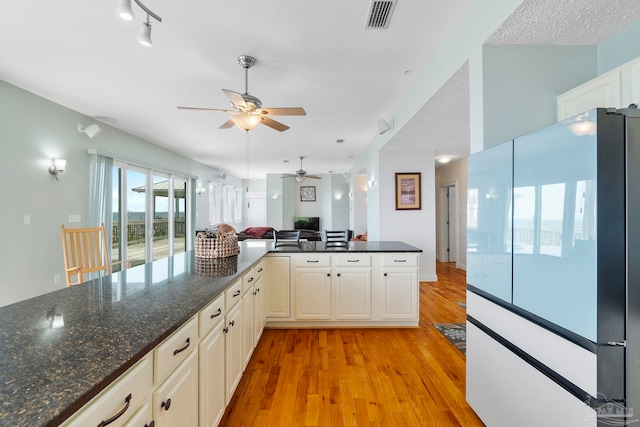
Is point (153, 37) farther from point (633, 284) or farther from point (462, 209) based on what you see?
point (462, 209)

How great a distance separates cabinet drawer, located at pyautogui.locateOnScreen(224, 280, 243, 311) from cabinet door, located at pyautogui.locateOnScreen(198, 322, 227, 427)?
132 millimetres

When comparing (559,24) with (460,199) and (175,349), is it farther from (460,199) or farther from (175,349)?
(460,199)

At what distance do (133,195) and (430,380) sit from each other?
5603 mm

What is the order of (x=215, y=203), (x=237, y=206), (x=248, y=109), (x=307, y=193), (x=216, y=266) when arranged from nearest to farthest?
(x=216, y=266) < (x=248, y=109) < (x=215, y=203) < (x=307, y=193) < (x=237, y=206)

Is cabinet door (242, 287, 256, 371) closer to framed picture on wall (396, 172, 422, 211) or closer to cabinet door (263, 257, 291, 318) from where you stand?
cabinet door (263, 257, 291, 318)

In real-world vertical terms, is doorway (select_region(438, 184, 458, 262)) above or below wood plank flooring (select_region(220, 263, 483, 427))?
above

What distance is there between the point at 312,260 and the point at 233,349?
134cm

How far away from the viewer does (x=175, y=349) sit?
107 cm

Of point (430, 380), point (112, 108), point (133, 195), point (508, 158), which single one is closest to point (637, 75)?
point (508, 158)

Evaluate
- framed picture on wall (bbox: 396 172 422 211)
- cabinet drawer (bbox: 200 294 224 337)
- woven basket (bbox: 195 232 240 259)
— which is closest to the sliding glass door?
woven basket (bbox: 195 232 240 259)

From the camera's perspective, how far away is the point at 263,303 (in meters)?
2.70

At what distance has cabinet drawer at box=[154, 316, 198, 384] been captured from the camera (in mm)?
963

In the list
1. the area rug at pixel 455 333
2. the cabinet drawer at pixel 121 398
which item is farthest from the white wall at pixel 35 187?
the area rug at pixel 455 333

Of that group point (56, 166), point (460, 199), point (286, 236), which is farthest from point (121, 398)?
point (460, 199)
